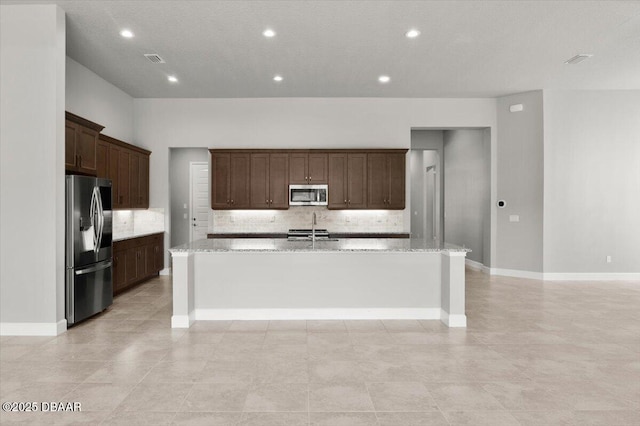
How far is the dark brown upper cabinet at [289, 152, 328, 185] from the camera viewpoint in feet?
23.7

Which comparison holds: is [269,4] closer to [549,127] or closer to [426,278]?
[426,278]

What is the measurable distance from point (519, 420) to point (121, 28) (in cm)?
538

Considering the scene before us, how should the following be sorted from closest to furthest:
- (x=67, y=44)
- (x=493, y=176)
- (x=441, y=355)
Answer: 1. (x=441, y=355)
2. (x=67, y=44)
3. (x=493, y=176)

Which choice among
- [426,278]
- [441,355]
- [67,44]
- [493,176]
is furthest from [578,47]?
[67,44]

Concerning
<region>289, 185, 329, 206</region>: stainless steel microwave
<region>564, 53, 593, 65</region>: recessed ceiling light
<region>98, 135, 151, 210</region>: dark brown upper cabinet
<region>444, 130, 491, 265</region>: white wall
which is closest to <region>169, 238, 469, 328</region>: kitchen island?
<region>98, 135, 151, 210</region>: dark brown upper cabinet

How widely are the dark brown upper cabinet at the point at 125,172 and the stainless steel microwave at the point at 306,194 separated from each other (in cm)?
269

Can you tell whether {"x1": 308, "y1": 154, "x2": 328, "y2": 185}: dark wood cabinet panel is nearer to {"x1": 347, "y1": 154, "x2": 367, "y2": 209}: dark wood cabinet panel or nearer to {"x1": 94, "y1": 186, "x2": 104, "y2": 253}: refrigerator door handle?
{"x1": 347, "y1": 154, "x2": 367, "y2": 209}: dark wood cabinet panel

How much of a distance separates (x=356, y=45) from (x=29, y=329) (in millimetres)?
4932

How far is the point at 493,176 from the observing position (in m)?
7.73

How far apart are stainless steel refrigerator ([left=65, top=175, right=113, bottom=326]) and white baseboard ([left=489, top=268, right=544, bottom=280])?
6614mm

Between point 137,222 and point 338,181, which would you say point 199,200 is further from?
point 338,181

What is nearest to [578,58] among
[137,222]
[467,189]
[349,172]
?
[467,189]

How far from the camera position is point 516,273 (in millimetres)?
7441

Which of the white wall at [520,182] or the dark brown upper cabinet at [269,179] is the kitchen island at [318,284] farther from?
the white wall at [520,182]
